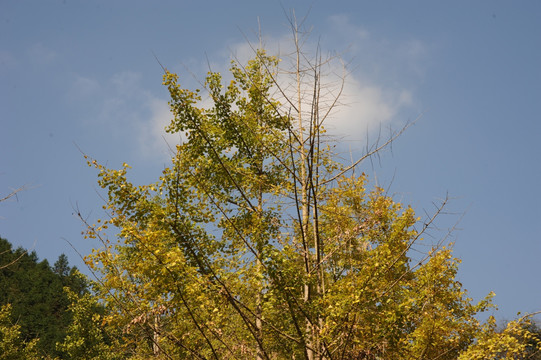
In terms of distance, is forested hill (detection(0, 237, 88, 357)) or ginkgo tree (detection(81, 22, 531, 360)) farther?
forested hill (detection(0, 237, 88, 357))

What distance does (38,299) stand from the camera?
48031 mm

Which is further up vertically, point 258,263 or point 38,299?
point 38,299

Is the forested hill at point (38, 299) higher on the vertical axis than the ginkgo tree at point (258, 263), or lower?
higher

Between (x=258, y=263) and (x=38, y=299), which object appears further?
(x=38, y=299)

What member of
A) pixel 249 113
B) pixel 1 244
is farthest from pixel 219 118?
pixel 1 244

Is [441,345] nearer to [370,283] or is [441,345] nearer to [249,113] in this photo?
[370,283]

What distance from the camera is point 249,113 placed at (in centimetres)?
869

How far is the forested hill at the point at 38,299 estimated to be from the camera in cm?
4247

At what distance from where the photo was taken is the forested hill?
4247 cm

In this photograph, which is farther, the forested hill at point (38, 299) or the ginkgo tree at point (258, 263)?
the forested hill at point (38, 299)

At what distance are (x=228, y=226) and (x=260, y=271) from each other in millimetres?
2502

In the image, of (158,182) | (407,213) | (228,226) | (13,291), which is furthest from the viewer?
(13,291)

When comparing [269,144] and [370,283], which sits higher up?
[269,144]

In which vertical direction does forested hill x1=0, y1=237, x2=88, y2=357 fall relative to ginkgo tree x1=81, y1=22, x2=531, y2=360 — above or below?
above
